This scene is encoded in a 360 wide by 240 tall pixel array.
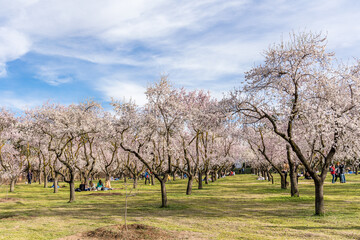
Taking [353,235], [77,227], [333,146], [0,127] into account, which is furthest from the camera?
[0,127]

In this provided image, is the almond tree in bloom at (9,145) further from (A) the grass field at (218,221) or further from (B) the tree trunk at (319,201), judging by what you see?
(B) the tree trunk at (319,201)

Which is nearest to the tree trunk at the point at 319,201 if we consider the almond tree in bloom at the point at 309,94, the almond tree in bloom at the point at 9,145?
the almond tree in bloom at the point at 309,94

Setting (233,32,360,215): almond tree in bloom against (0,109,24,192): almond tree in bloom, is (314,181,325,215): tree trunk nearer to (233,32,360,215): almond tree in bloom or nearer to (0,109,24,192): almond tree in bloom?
(233,32,360,215): almond tree in bloom

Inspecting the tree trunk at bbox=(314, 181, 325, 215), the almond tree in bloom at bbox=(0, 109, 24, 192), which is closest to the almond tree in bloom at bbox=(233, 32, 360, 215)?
the tree trunk at bbox=(314, 181, 325, 215)

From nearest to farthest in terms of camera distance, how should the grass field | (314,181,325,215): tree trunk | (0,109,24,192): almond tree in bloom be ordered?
the grass field → (314,181,325,215): tree trunk → (0,109,24,192): almond tree in bloom

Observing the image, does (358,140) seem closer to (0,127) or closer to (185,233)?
(185,233)

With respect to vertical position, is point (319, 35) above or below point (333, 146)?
above

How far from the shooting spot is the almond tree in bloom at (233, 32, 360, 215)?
1471cm

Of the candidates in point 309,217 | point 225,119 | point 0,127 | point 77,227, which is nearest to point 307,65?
point 225,119

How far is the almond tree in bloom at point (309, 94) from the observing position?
1471cm

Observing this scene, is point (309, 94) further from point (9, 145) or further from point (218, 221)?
point (9, 145)

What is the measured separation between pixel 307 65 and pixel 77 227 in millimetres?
13431

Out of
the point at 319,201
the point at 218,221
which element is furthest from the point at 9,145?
the point at 319,201

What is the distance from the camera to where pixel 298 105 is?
15.2 metres
